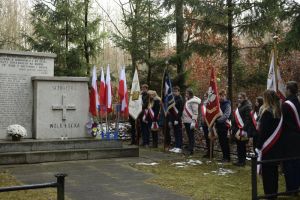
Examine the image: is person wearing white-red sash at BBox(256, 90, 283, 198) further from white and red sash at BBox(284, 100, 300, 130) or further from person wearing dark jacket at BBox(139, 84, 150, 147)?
person wearing dark jacket at BBox(139, 84, 150, 147)

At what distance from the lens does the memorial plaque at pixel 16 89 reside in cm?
1217

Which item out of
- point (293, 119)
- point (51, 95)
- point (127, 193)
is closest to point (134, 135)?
point (51, 95)

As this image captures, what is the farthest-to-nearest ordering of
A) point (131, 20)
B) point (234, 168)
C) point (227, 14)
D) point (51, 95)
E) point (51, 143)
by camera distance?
point (131, 20)
point (227, 14)
point (51, 95)
point (51, 143)
point (234, 168)

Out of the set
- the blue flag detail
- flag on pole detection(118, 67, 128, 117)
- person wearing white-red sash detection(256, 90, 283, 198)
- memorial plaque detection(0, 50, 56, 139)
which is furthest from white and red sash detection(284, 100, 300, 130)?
memorial plaque detection(0, 50, 56, 139)

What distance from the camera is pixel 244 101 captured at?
10.7m

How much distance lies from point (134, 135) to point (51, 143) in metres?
4.23

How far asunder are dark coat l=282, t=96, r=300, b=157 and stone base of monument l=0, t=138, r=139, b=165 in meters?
5.90

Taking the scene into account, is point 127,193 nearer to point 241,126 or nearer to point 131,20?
point 241,126

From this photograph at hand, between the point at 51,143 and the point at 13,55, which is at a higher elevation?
the point at 13,55


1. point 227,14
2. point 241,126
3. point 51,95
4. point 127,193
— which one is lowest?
point 127,193

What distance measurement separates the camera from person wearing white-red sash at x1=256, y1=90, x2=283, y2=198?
720cm

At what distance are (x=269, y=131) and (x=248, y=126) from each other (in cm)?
322

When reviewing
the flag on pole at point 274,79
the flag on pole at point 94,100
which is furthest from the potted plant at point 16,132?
the flag on pole at point 274,79

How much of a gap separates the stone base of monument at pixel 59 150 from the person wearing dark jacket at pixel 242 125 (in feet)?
10.4
